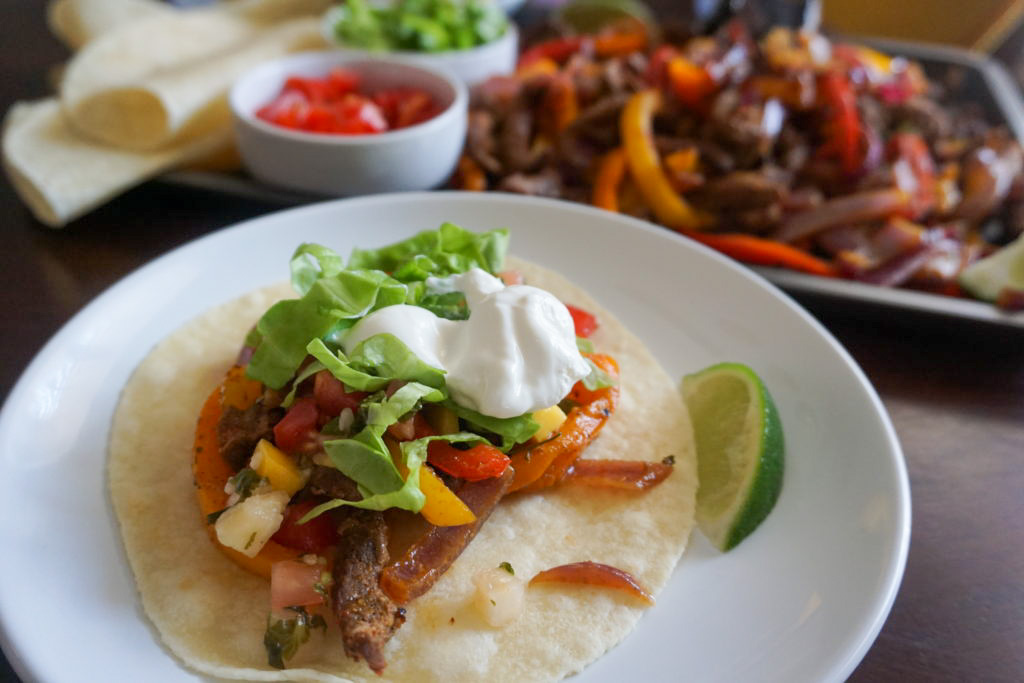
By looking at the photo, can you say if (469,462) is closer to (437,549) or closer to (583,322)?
(437,549)

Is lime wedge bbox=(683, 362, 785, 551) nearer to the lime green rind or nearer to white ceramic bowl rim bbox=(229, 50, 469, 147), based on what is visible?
the lime green rind

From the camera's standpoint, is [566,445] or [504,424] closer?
[504,424]

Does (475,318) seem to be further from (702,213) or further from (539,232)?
(702,213)

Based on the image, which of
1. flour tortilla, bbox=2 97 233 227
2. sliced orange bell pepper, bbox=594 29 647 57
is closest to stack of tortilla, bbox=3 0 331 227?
flour tortilla, bbox=2 97 233 227

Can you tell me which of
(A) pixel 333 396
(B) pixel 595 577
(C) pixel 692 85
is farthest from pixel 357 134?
(B) pixel 595 577

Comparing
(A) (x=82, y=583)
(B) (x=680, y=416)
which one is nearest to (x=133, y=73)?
(A) (x=82, y=583)
